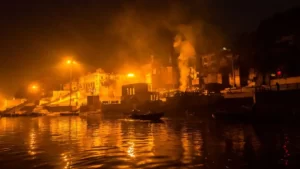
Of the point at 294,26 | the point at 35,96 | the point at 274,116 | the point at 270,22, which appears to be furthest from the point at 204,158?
the point at 35,96

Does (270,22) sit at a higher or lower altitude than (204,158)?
higher

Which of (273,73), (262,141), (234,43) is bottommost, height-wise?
(262,141)

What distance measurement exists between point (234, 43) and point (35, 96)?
4209 inches

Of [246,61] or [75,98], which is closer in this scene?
[246,61]

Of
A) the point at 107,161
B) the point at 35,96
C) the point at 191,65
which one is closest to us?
the point at 107,161

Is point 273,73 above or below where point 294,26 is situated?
below

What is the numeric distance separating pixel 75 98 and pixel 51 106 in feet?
35.0

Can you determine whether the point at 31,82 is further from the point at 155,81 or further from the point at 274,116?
the point at 274,116

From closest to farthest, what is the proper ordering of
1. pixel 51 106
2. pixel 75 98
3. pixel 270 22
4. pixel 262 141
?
pixel 262 141
pixel 270 22
pixel 51 106
pixel 75 98

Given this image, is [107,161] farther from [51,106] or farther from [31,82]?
[31,82]

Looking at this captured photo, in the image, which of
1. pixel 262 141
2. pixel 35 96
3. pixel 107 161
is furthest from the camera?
pixel 35 96

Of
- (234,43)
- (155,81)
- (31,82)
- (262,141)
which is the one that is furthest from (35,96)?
(262,141)

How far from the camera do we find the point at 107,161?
16094 millimetres

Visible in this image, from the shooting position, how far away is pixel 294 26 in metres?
68.8
